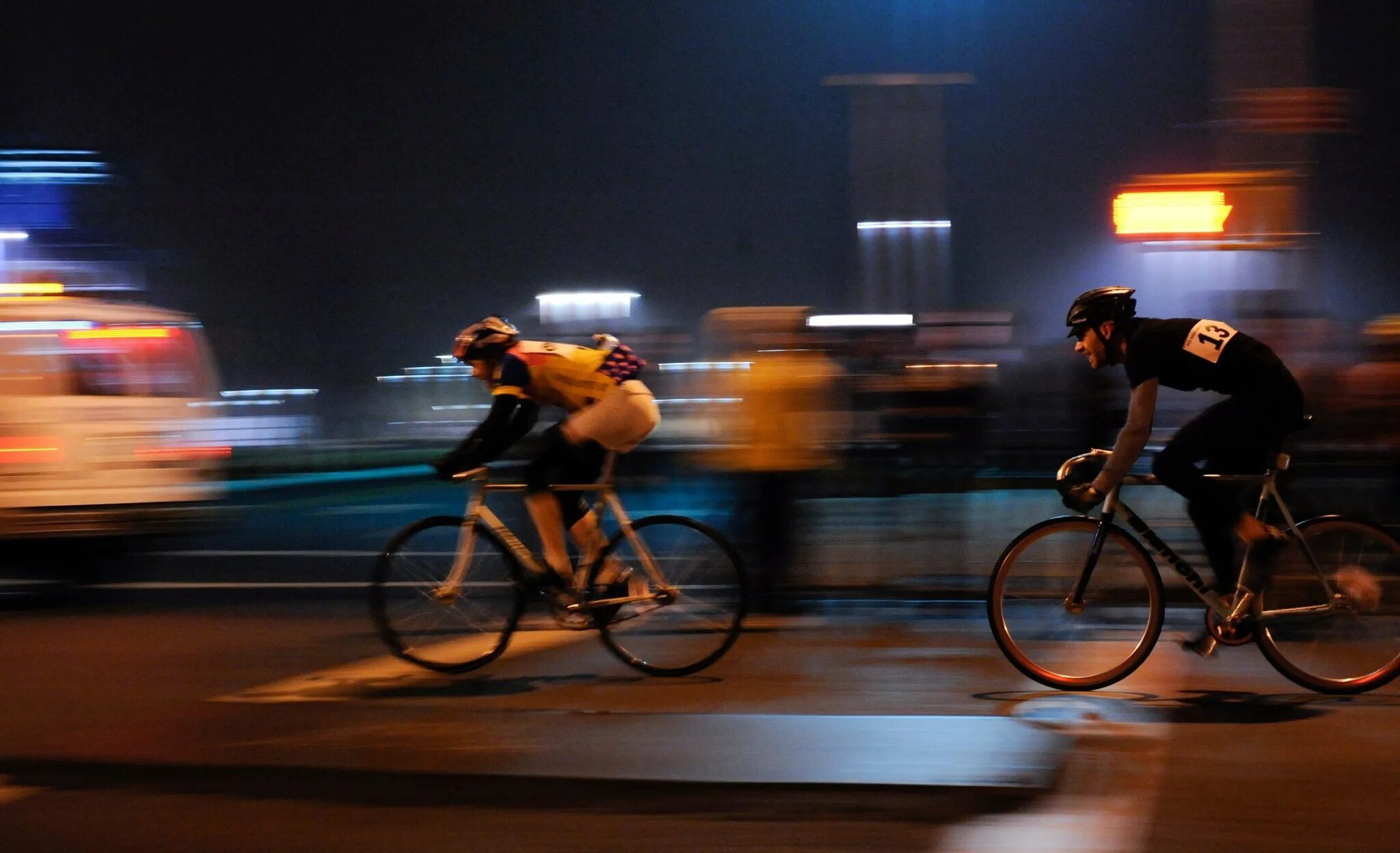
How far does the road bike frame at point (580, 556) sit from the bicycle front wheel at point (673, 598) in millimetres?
13

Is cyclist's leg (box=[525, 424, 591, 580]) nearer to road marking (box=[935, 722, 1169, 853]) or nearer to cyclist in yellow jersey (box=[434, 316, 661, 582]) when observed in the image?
cyclist in yellow jersey (box=[434, 316, 661, 582])

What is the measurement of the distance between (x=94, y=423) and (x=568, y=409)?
4.06 metres

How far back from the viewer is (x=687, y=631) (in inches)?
263

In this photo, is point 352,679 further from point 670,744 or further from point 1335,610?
point 1335,610

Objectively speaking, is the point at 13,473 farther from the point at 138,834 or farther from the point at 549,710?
the point at 138,834

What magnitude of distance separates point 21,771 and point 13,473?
4.30m

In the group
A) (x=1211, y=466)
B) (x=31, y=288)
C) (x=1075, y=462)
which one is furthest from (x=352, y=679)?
(x=31, y=288)

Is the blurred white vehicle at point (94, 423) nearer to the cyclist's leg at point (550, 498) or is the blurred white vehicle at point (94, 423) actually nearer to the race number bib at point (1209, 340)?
the cyclist's leg at point (550, 498)

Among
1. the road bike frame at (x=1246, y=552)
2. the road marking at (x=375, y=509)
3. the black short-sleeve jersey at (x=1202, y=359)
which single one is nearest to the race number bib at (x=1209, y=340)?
the black short-sleeve jersey at (x=1202, y=359)

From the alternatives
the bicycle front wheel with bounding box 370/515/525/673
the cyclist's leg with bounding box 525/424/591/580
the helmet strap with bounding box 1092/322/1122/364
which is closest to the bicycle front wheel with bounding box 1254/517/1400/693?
the helmet strap with bounding box 1092/322/1122/364

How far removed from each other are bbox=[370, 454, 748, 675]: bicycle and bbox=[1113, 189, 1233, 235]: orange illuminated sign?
4455 mm

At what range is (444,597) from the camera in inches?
263

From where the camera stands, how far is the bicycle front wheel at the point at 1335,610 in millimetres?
5930

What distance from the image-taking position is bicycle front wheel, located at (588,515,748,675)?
6508mm
